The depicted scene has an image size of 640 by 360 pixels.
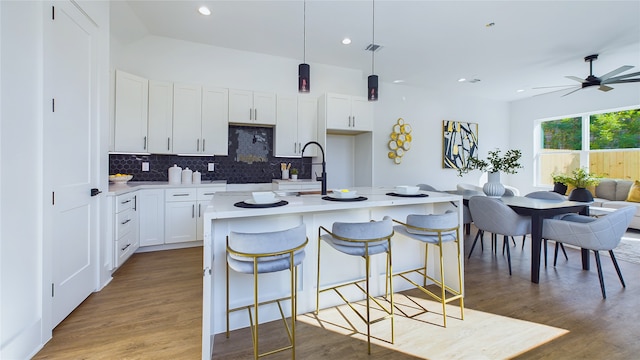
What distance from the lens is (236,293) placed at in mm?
1846

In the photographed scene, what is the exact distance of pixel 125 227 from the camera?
9.30ft

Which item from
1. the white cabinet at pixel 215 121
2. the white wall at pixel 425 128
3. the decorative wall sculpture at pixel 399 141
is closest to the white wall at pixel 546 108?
the white wall at pixel 425 128

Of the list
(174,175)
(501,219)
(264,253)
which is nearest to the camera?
(264,253)

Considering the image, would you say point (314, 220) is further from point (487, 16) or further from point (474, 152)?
point (474, 152)

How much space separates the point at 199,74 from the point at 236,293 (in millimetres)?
3373

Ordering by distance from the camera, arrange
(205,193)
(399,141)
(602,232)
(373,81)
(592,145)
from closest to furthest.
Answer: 1. (602,232)
2. (373,81)
3. (205,193)
4. (399,141)
5. (592,145)

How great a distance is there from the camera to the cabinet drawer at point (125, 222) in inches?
105

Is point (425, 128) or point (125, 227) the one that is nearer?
point (125, 227)

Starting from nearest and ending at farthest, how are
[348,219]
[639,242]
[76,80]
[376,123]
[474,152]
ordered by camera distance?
1. [76,80]
2. [348,219]
3. [639,242]
4. [376,123]
5. [474,152]

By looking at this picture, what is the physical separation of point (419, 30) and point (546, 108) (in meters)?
5.08

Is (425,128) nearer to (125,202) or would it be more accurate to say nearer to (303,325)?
(303,325)

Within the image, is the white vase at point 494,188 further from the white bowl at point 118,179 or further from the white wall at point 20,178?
the white bowl at point 118,179

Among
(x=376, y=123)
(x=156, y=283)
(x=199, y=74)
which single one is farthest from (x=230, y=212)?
(x=376, y=123)

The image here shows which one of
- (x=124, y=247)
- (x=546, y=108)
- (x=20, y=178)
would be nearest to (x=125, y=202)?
(x=124, y=247)
